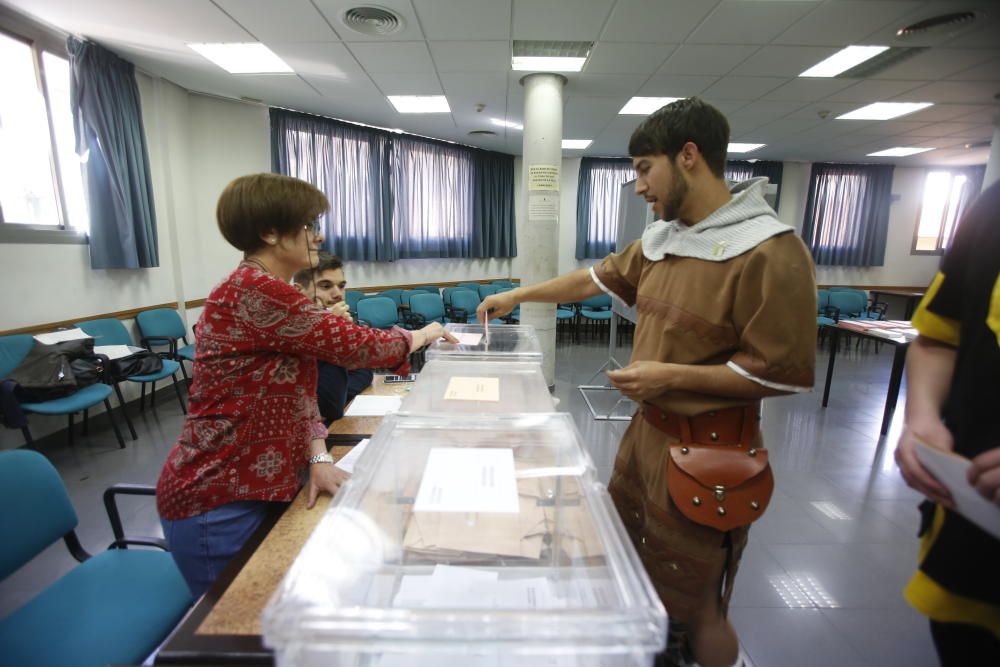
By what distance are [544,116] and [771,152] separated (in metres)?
4.84

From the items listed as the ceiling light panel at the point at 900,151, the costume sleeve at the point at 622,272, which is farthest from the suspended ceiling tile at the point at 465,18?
the ceiling light panel at the point at 900,151

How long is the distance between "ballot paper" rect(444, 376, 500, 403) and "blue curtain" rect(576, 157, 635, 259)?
682cm

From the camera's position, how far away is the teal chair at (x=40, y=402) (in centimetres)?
261

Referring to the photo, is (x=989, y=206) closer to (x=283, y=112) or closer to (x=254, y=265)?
(x=254, y=265)

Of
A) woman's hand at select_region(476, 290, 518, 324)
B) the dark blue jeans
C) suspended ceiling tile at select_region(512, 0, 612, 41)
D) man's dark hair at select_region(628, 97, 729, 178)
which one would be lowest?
the dark blue jeans

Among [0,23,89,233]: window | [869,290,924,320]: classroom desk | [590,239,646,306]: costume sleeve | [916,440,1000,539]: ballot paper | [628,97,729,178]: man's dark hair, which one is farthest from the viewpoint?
[869,290,924,320]: classroom desk

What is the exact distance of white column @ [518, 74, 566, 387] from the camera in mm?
4066

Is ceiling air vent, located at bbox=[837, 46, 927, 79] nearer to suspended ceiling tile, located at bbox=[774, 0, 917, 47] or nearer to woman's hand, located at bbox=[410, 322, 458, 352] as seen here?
suspended ceiling tile, located at bbox=[774, 0, 917, 47]

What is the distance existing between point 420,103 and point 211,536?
4.90 m

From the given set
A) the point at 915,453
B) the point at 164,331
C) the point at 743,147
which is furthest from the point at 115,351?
the point at 743,147

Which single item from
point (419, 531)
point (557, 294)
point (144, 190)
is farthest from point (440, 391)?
point (144, 190)

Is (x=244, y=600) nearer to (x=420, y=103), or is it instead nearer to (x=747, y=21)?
(x=747, y=21)

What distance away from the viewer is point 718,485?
100cm

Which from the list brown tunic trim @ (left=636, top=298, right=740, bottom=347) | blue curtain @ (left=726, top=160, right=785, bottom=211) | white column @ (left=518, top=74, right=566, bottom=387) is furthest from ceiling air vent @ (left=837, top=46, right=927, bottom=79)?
brown tunic trim @ (left=636, top=298, right=740, bottom=347)
